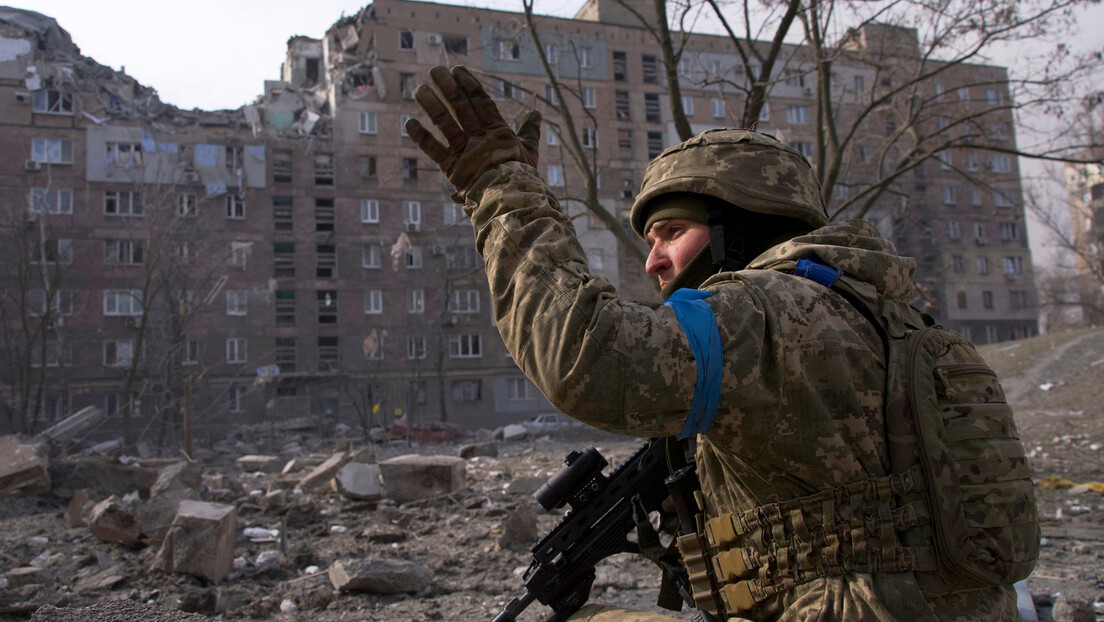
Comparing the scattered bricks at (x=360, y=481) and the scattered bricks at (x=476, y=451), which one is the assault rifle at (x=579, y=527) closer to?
the scattered bricks at (x=360, y=481)

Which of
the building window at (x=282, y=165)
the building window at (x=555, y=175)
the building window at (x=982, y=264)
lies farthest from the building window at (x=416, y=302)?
the building window at (x=982, y=264)

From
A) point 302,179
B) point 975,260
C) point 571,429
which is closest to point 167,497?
point 571,429

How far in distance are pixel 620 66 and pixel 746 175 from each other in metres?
32.2

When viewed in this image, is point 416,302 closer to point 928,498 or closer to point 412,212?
point 412,212

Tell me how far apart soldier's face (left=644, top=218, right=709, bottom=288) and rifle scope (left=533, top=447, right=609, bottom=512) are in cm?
86

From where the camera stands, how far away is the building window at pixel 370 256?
1171 inches

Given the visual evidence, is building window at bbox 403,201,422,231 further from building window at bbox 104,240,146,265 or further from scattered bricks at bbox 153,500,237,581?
scattered bricks at bbox 153,500,237,581

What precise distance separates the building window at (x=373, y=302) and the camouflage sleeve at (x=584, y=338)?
29.3 meters

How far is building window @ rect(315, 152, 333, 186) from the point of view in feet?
97.7

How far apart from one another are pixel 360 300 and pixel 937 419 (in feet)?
97.0

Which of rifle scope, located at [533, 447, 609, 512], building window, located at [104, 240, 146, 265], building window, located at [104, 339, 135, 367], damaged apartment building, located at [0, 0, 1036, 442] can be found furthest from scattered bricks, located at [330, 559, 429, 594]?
building window, located at [104, 240, 146, 265]

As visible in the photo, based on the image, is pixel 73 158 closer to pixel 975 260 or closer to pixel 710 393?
pixel 710 393

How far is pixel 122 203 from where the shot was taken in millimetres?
27500

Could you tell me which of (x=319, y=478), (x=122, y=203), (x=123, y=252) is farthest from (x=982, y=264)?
(x=122, y=203)
